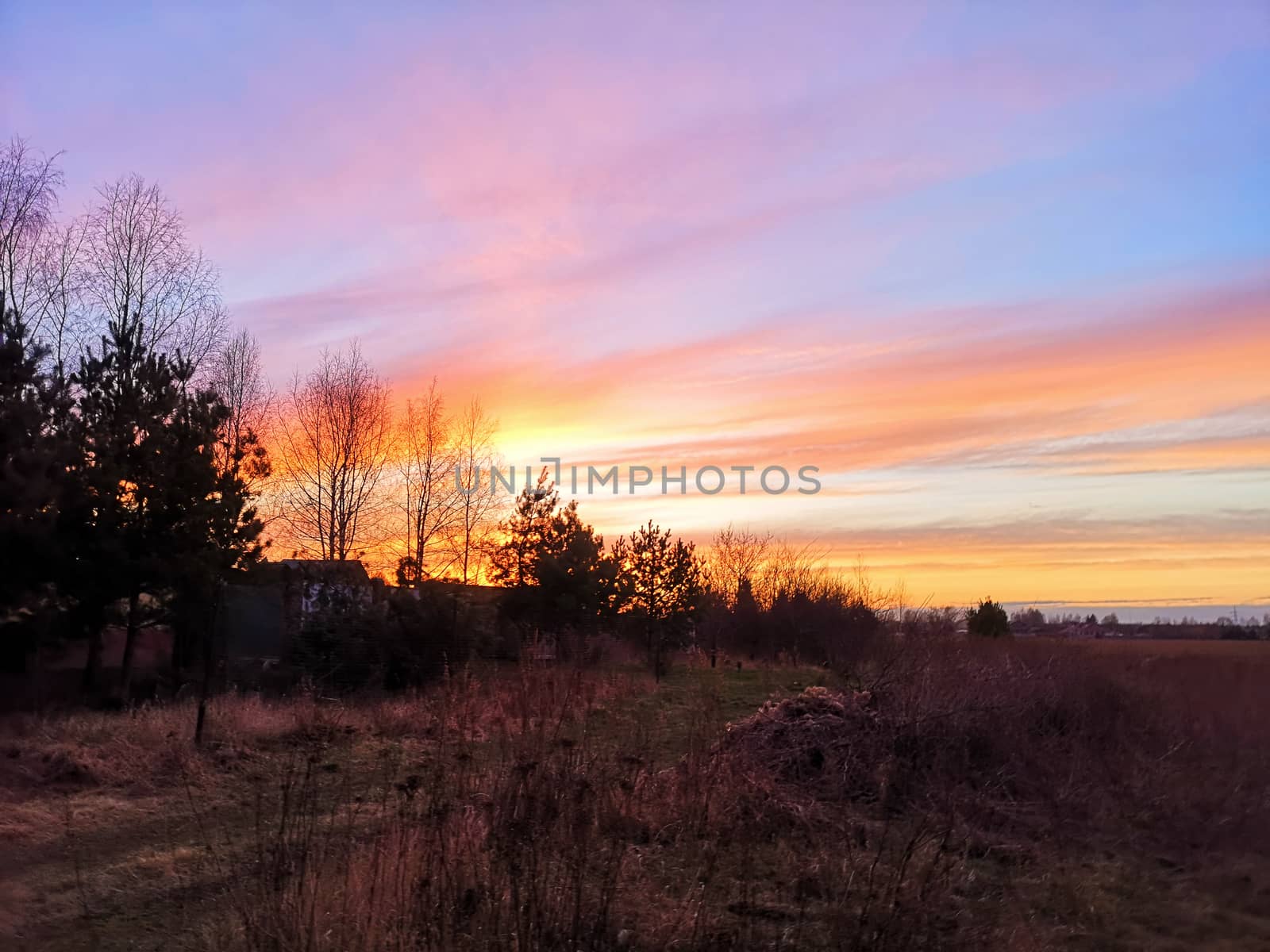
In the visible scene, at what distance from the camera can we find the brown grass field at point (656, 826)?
474 cm

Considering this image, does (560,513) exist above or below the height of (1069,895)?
above

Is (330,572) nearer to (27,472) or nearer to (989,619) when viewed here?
(27,472)

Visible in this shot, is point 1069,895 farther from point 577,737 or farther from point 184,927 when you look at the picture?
point 184,927

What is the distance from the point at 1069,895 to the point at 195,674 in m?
16.2

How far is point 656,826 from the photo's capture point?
6594 mm

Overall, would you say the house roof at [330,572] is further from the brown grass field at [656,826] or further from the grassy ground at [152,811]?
the brown grass field at [656,826]

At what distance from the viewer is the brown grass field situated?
15.6ft

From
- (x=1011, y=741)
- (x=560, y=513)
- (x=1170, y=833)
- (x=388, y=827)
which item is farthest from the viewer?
(x=560, y=513)

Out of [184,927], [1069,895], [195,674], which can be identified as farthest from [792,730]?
[195,674]

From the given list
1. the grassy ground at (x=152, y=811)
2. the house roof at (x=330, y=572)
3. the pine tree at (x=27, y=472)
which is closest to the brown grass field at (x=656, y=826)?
the grassy ground at (x=152, y=811)

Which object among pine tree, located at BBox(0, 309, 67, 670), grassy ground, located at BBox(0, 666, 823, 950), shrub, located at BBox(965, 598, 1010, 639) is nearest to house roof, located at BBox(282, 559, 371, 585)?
pine tree, located at BBox(0, 309, 67, 670)

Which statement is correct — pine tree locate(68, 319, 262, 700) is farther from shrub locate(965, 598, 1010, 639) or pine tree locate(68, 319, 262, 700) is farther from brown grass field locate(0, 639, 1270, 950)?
shrub locate(965, 598, 1010, 639)

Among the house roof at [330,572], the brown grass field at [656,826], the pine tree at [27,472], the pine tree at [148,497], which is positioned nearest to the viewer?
the brown grass field at [656,826]

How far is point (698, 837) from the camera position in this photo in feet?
21.2
